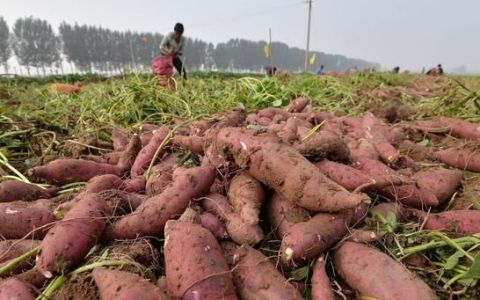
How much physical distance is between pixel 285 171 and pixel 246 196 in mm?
194

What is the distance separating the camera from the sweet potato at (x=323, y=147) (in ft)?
6.11

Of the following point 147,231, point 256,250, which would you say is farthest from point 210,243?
point 147,231

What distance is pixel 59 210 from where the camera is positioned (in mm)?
1677

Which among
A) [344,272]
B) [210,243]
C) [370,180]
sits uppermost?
[370,180]

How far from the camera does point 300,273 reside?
1460 mm

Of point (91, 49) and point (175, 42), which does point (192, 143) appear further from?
point (91, 49)


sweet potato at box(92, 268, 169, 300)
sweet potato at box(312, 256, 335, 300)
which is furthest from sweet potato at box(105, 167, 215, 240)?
sweet potato at box(312, 256, 335, 300)

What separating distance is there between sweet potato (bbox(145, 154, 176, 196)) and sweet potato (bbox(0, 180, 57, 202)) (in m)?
0.54

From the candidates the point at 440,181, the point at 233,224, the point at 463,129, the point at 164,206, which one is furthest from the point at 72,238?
the point at 463,129

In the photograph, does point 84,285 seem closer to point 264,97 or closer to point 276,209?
point 276,209

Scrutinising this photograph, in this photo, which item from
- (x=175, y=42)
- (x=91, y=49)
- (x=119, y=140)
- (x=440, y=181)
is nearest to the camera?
(x=440, y=181)

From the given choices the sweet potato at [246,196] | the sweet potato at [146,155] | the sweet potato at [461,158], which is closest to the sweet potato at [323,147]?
the sweet potato at [246,196]

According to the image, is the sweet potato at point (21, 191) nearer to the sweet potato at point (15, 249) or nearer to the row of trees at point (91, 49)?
the sweet potato at point (15, 249)

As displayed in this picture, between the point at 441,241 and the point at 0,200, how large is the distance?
1977 mm
